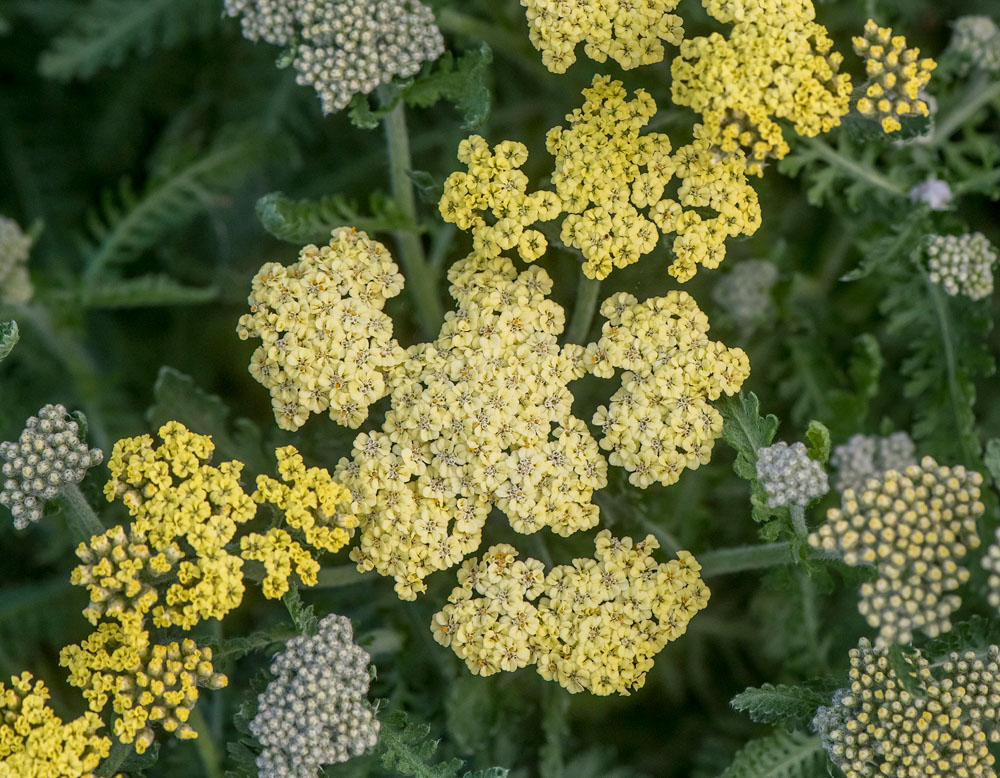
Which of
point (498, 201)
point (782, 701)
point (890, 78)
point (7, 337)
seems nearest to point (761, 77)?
point (890, 78)

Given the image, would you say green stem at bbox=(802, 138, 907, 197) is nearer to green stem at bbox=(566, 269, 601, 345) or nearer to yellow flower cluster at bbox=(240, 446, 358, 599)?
green stem at bbox=(566, 269, 601, 345)

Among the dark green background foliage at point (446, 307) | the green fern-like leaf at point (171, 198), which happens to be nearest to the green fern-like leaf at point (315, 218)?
the dark green background foliage at point (446, 307)

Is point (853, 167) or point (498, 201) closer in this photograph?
point (498, 201)

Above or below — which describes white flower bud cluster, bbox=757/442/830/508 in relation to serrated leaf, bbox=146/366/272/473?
above

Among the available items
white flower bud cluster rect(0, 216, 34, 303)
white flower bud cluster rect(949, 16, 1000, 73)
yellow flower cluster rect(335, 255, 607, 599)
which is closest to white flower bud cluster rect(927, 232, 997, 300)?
white flower bud cluster rect(949, 16, 1000, 73)

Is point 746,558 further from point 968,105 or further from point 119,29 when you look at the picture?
point 119,29

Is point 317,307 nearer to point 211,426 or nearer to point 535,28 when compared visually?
point 211,426
